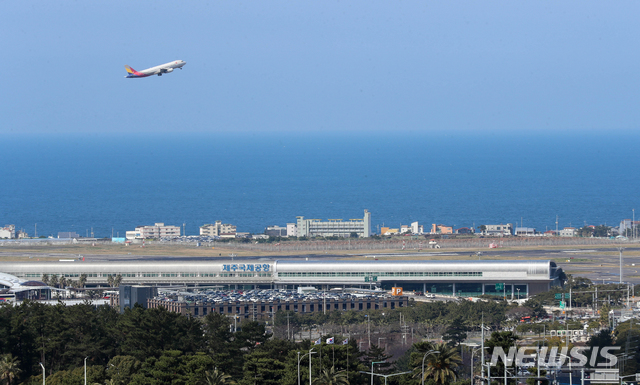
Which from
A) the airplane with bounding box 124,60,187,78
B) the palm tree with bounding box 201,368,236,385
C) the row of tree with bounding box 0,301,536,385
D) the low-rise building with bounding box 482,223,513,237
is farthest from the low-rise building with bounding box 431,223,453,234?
the palm tree with bounding box 201,368,236,385

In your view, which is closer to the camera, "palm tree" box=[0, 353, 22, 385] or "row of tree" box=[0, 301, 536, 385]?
"row of tree" box=[0, 301, 536, 385]

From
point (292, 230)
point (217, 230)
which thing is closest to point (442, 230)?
point (292, 230)

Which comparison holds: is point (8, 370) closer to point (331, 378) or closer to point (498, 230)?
point (331, 378)

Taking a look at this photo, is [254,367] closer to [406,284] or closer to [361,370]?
[361,370]

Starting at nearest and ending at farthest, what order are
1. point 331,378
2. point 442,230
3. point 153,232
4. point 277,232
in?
point 331,378, point 153,232, point 442,230, point 277,232

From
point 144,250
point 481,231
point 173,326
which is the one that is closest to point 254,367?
point 173,326

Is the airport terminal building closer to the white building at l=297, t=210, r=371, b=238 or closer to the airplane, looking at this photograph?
the airplane
